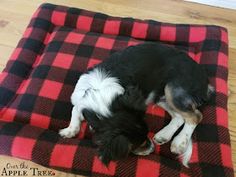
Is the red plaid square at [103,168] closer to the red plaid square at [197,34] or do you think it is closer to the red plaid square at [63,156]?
the red plaid square at [63,156]

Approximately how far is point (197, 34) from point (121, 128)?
140 cm

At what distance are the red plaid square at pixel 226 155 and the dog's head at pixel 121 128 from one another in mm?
514

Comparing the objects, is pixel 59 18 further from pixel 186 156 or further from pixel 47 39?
pixel 186 156

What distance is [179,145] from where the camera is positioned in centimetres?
185

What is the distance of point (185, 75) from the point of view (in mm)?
1905

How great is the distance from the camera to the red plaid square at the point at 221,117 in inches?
79.0

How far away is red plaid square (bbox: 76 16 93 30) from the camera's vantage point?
2.65 metres

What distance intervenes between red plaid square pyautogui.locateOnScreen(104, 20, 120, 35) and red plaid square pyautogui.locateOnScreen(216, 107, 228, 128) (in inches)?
41.0

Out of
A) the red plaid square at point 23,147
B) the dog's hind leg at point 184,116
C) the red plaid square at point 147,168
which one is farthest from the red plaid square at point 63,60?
the red plaid square at point 147,168

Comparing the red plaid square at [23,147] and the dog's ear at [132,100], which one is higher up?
the dog's ear at [132,100]

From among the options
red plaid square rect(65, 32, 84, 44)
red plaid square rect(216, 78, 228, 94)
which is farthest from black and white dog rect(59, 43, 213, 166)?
red plaid square rect(65, 32, 84, 44)

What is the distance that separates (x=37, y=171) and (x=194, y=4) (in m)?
2.39

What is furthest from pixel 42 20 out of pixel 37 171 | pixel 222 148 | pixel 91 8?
pixel 222 148

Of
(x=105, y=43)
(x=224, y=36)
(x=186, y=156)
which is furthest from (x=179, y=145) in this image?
(x=224, y=36)
